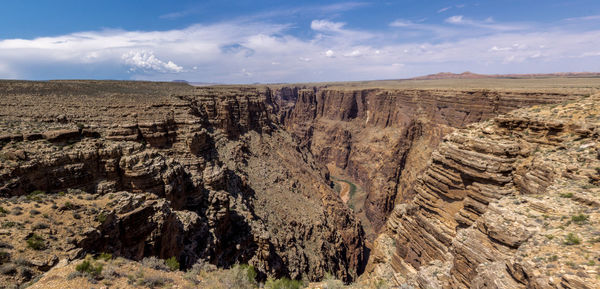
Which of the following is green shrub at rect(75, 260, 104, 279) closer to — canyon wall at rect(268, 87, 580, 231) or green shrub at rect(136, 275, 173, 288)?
green shrub at rect(136, 275, 173, 288)

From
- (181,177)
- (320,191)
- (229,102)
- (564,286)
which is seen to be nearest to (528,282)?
(564,286)

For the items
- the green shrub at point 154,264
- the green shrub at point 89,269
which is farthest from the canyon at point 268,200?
the green shrub at point 154,264

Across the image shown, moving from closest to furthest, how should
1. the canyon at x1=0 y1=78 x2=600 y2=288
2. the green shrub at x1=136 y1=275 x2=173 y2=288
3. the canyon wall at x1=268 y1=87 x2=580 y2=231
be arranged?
the canyon at x1=0 y1=78 x2=600 y2=288, the green shrub at x1=136 y1=275 x2=173 y2=288, the canyon wall at x1=268 y1=87 x2=580 y2=231

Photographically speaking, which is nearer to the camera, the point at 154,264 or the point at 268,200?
the point at 154,264

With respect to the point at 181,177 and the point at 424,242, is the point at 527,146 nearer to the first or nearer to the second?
the point at 424,242

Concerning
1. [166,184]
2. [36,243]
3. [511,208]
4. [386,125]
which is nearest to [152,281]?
[36,243]

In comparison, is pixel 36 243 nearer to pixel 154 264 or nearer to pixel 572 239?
pixel 154 264

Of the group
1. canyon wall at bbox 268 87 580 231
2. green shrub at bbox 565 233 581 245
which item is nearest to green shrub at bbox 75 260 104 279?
green shrub at bbox 565 233 581 245
